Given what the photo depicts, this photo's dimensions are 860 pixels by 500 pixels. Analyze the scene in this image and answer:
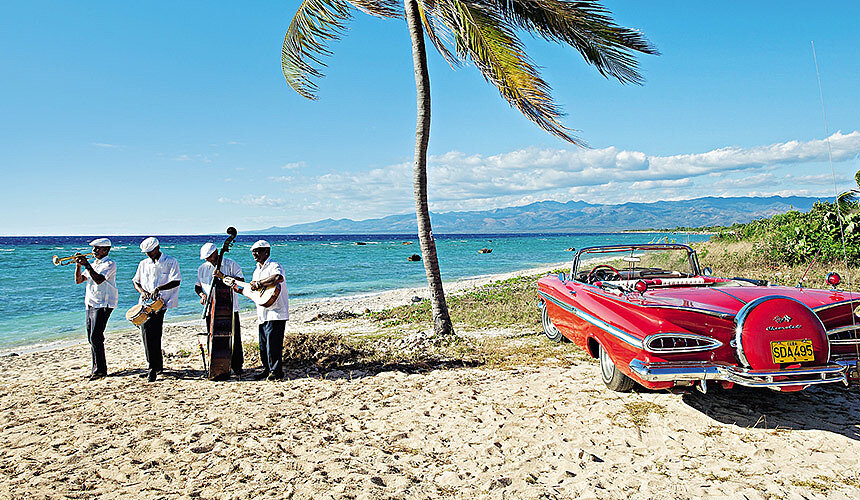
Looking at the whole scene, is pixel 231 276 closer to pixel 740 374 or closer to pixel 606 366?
pixel 606 366

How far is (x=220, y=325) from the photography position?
21.6ft

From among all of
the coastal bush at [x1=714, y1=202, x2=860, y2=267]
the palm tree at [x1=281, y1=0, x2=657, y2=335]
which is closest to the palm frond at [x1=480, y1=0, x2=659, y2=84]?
the palm tree at [x1=281, y1=0, x2=657, y2=335]

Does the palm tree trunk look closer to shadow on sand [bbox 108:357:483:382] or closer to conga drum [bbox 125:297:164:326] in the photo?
shadow on sand [bbox 108:357:483:382]

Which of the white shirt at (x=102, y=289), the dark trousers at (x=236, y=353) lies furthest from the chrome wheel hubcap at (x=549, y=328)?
the white shirt at (x=102, y=289)

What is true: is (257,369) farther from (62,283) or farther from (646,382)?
(62,283)

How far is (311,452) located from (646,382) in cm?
285

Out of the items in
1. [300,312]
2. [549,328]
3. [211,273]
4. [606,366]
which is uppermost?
[211,273]

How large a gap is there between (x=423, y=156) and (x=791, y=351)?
6.00 meters

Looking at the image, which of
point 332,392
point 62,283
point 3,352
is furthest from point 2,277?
point 332,392

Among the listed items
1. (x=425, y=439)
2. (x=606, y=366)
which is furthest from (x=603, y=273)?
(x=425, y=439)

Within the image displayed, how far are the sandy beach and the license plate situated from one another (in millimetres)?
680

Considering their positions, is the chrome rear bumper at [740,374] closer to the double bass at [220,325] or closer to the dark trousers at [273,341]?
the dark trousers at [273,341]

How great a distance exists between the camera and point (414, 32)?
8719 millimetres

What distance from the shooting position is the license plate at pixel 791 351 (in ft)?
13.8
